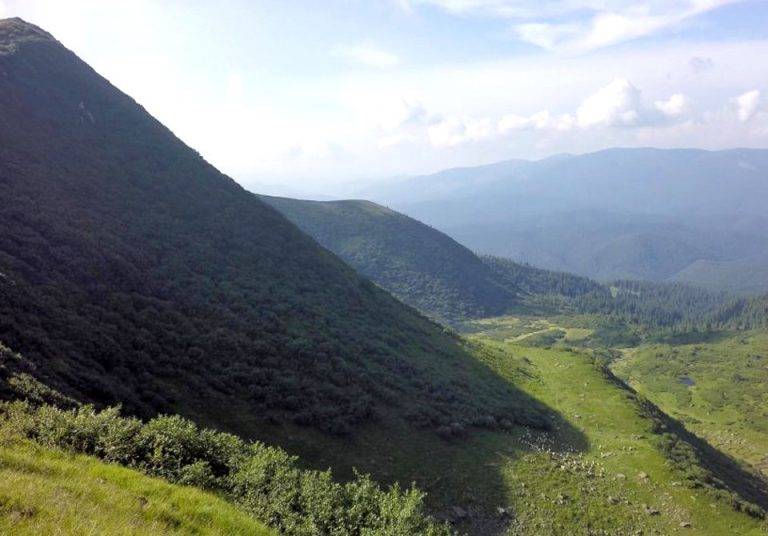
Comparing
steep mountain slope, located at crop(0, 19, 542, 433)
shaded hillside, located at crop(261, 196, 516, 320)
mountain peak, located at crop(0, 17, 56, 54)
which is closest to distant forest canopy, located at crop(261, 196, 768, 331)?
shaded hillside, located at crop(261, 196, 516, 320)

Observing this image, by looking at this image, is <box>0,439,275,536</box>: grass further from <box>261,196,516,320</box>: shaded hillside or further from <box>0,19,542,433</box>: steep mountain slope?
<box>261,196,516,320</box>: shaded hillside

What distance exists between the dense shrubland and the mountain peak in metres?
61.0

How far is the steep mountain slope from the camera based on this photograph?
24234 mm

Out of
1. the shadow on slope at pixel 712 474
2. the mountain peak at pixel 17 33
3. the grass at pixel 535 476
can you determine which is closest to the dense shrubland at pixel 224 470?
the grass at pixel 535 476

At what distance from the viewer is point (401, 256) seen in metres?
174

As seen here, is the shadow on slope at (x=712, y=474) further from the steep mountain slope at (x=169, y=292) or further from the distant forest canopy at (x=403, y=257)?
the distant forest canopy at (x=403, y=257)

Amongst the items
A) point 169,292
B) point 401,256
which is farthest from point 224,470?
point 401,256

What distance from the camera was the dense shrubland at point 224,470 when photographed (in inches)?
450

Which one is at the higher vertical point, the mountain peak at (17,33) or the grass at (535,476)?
the mountain peak at (17,33)

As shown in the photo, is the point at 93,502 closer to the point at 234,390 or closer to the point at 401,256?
the point at 234,390

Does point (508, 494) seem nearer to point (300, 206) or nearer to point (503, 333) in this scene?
point (503, 333)

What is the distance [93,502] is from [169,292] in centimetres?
2731

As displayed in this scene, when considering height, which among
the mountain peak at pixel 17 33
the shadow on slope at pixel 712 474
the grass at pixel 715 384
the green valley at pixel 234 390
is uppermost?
the mountain peak at pixel 17 33

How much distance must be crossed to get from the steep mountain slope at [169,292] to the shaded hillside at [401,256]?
302 feet
